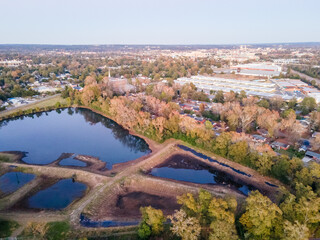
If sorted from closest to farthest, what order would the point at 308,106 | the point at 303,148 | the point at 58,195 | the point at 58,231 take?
the point at 58,231 < the point at 58,195 < the point at 303,148 < the point at 308,106

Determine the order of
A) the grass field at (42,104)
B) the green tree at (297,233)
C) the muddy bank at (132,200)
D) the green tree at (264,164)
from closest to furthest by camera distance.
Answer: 1. the green tree at (297,233)
2. the muddy bank at (132,200)
3. the green tree at (264,164)
4. the grass field at (42,104)

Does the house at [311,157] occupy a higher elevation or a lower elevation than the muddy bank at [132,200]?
higher

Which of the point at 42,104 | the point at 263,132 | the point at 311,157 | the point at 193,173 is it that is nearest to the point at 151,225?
the point at 193,173

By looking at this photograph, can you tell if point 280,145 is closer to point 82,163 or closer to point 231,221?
point 231,221

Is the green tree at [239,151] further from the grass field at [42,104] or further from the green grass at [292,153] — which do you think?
the grass field at [42,104]

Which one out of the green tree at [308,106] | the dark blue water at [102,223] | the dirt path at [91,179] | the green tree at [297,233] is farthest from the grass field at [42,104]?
the green tree at [308,106]

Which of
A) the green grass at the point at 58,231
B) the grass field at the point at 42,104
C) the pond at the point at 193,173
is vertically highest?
the grass field at the point at 42,104

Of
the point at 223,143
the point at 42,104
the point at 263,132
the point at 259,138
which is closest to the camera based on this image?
the point at 223,143

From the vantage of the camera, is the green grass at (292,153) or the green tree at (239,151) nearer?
the green tree at (239,151)

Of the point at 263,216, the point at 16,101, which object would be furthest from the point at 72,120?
the point at 263,216
